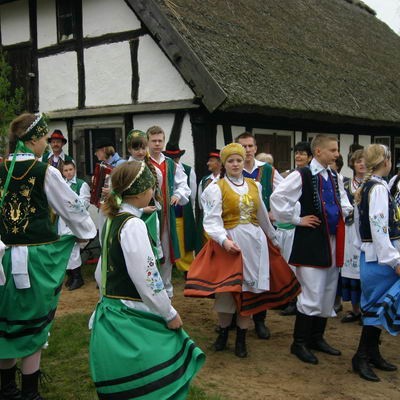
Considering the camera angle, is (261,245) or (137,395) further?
(261,245)

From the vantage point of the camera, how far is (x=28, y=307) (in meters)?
2.88

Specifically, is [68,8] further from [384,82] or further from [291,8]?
[384,82]

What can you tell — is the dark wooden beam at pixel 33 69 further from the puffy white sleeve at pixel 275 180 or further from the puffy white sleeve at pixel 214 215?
the puffy white sleeve at pixel 214 215

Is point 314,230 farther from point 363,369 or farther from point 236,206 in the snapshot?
point 363,369

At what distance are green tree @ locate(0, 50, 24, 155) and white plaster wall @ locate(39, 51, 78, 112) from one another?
416 mm

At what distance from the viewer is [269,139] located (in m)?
8.20

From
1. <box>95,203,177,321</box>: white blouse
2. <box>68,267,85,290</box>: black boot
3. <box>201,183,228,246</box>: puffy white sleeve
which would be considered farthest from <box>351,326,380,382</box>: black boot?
<box>68,267,85,290</box>: black boot

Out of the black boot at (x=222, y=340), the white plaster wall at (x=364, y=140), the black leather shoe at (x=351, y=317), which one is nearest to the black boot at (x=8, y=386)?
the black boot at (x=222, y=340)

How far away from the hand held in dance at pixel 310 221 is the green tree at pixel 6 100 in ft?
19.4

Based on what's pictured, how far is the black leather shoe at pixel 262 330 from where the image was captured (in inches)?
169

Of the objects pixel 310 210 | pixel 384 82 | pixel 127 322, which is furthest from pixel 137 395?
pixel 384 82

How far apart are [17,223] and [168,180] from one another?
2.13m

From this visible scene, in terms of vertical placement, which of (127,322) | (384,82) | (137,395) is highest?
(384,82)

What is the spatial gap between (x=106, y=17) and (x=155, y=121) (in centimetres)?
199
